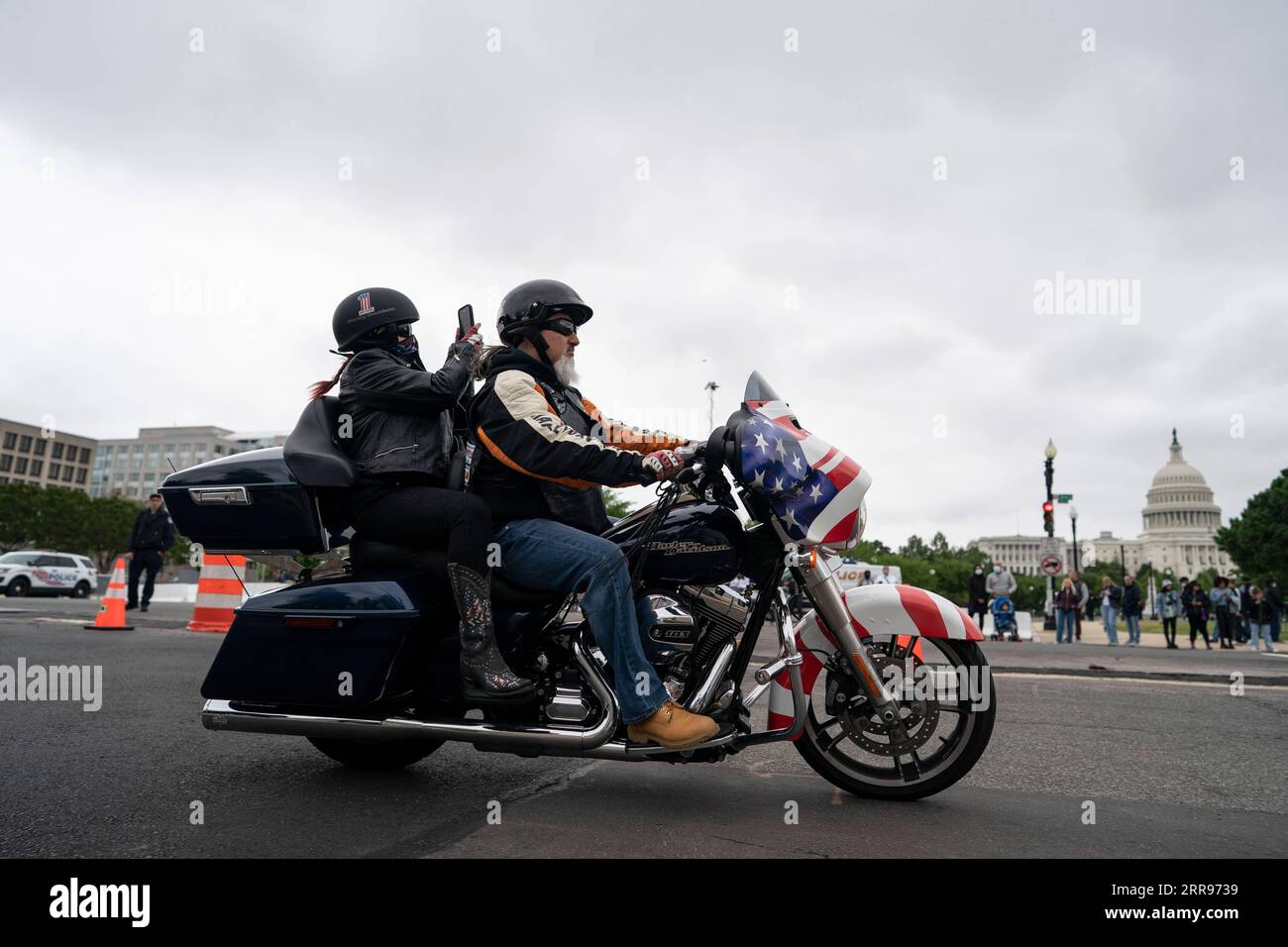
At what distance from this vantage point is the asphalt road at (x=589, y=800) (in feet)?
9.49

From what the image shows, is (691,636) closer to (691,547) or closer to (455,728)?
(691,547)

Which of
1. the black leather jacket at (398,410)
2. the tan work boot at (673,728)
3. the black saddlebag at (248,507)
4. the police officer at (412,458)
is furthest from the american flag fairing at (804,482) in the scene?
the black saddlebag at (248,507)

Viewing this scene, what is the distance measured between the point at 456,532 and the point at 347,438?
26.7 inches

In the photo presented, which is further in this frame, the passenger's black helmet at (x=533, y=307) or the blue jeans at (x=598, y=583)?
the passenger's black helmet at (x=533, y=307)

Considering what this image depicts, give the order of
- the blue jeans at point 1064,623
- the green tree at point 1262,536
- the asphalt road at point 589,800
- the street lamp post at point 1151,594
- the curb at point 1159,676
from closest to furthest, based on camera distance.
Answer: the asphalt road at point 589,800 < the curb at point 1159,676 < the blue jeans at point 1064,623 < the green tree at point 1262,536 < the street lamp post at point 1151,594

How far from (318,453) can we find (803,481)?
190 centimetres

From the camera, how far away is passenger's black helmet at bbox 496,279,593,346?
3623 millimetres

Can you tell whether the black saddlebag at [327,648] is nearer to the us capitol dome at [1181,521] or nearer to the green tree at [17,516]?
the green tree at [17,516]

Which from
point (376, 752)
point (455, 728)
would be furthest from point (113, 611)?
point (455, 728)

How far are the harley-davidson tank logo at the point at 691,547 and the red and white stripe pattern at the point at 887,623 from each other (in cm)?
51

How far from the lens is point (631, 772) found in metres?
4.06

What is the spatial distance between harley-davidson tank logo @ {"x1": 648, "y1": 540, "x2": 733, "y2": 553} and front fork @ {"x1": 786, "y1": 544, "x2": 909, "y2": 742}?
0.31 m

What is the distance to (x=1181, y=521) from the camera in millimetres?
134125
